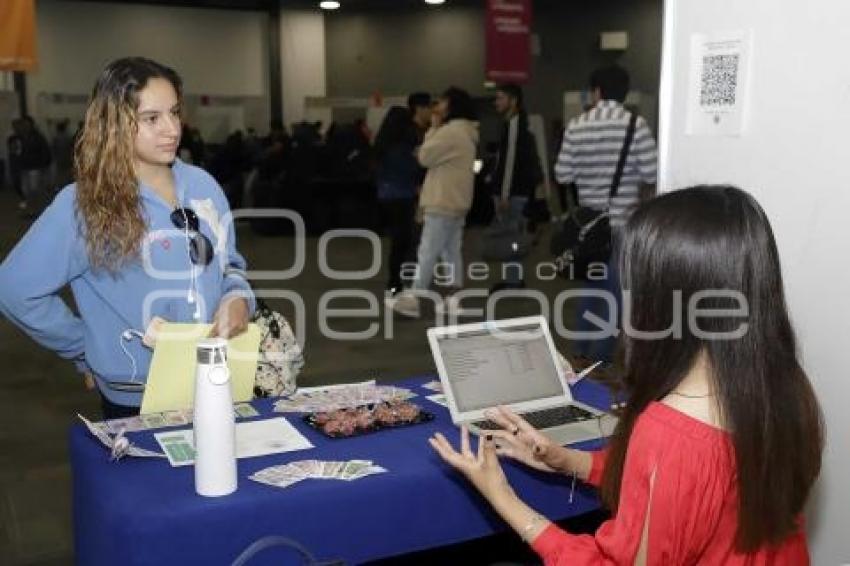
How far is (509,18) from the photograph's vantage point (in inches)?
346

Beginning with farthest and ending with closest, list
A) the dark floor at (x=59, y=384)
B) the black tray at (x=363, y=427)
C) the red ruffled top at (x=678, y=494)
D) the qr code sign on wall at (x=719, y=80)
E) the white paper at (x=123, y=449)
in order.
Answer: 1. the dark floor at (x=59, y=384)
2. the qr code sign on wall at (x=719, y=80)
3. the black tray at (x=363, y=427)
4. the white paper at (x=123, y=449)
5. the red ruffled top at (x=678, y=494)

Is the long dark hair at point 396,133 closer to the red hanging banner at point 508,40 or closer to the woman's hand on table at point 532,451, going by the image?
the red hanging banner at point 508,40

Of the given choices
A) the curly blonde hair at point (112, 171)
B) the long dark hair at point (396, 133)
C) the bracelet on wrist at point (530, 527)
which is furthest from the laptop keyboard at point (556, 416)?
the long dark hair at point (396, 133)

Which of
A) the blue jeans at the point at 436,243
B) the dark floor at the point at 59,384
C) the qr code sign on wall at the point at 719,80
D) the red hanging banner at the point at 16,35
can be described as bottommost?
the dark floor at the point at 59,384

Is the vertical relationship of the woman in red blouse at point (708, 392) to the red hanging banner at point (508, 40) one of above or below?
below

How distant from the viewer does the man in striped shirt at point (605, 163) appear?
4.07 m

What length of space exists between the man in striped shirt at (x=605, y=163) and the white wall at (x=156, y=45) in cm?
1106

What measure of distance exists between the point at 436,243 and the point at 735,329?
4.75 m

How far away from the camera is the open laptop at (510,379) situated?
1.86 meters

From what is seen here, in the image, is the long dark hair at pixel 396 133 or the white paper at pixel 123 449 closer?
the white paper at pixel 123 449

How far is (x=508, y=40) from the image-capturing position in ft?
28.8

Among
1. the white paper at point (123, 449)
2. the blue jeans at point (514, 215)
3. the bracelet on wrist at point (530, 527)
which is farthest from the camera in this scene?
the blue jeans at point (514, 215)

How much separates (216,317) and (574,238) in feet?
8.21

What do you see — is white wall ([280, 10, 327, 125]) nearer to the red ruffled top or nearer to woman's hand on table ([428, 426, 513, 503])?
woman's hand on table ([428, 426, 513, 503])
